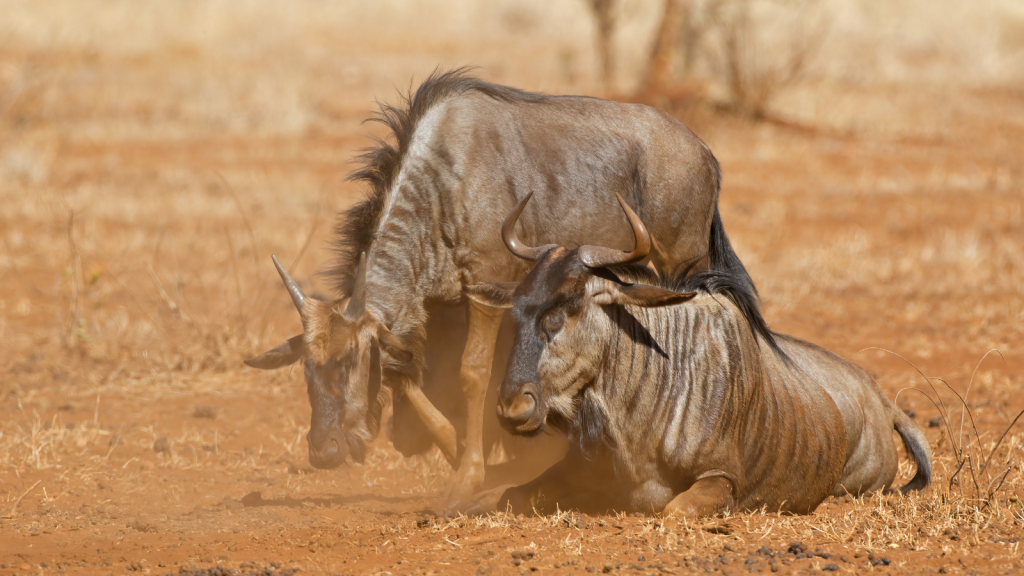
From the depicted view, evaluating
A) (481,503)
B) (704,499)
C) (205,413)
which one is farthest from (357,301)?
(205,413)

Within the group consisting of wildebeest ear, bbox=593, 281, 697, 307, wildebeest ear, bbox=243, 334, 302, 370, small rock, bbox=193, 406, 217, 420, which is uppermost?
wildebeest ear, bbox=593, 281, 697, 307

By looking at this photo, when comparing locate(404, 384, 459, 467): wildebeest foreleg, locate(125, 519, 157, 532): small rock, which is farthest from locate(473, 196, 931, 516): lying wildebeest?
locate(125, 519, 157, 532): small rock

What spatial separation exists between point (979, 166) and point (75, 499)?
12.7 meters

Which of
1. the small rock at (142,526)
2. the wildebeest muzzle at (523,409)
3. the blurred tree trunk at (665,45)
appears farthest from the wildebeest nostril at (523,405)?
the blurred tree trunk at (665,45)

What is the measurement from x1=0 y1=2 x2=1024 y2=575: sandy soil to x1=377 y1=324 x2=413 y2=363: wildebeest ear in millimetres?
745

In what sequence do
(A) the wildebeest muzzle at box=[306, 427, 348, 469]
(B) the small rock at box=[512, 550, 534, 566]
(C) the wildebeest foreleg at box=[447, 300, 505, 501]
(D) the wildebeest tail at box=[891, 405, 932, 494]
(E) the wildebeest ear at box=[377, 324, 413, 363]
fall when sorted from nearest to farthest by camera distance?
(B) the small rock at box=[512, 550, 534, 566] < (A) the wildebeest muzzle at box=[306, 427, 348, 469] < (E) the wildebeest ear at box=[377, 324, 413, 363] < (D) the wildebeest tail at box=[891, 405, 932, 494] < (C) the wildebeest foreleg at box=[447, 300, 505, 501]

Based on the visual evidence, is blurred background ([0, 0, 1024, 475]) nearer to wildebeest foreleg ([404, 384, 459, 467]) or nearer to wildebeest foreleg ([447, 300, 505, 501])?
wildebeest foreleg ([404, 384, 459, 467])

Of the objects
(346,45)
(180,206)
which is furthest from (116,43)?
(180,206)

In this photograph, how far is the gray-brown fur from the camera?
14.8ft

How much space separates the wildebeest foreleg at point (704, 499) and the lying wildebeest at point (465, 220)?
2.87 feet

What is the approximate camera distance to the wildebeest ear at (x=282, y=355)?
530cm

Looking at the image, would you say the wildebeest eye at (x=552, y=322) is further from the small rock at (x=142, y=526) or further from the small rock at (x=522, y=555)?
the small rock at (x=142, y=526)

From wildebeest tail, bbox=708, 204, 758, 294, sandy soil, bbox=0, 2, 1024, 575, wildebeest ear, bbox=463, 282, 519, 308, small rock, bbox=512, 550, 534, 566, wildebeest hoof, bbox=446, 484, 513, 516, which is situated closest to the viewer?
small rock, bbox=512, 550, 534, 566

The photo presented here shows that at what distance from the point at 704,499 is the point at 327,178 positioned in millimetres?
10223
